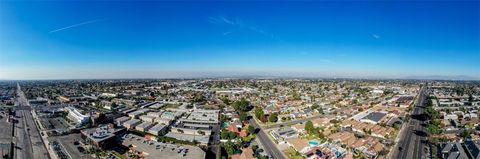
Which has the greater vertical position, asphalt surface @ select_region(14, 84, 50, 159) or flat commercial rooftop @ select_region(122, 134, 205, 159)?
flat commercial rooftop @ select_region(122, 134, 205, 159)

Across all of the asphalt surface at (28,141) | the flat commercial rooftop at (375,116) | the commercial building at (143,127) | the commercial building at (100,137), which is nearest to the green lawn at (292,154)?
the commercial building at (100,137)

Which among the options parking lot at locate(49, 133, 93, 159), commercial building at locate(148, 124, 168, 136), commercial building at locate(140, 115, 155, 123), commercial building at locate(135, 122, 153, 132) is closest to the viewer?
parking lot at locate(49, 133, 93, 159)

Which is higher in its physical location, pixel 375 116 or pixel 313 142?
pixel 375 116

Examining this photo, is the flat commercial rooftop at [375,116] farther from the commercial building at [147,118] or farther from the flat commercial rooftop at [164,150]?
the commercial building at [147,118]

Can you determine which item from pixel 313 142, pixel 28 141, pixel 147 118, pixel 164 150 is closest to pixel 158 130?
pixel 164 150

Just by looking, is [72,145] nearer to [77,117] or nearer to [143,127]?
[143,127]

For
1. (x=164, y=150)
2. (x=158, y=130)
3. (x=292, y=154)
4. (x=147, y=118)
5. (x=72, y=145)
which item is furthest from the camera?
(x=147, y=118)

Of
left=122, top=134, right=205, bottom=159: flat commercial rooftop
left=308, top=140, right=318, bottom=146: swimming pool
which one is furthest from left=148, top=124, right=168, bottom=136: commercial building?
left=308, top=140, right=318, bottom=146: swimming pool

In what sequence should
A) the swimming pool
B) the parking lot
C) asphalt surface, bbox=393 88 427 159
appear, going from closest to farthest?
1. the parking lot
2. asphalt surface, bbox=393 88 427 159
3. the swimming pool

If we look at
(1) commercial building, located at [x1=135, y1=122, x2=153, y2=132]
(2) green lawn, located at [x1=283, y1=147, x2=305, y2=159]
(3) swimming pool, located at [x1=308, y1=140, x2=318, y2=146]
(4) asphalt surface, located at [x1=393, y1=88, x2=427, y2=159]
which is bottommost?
(2) green lawn, located at [x1=283, y1=147, x2=305, y2=159]

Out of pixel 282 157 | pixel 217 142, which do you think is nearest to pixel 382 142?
pixel 282 157

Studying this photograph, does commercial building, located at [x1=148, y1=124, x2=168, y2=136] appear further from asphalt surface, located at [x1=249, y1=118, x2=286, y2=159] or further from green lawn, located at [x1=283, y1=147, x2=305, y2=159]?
green lawn, located at [x1=283, y1=147, x2=305, y2=159]

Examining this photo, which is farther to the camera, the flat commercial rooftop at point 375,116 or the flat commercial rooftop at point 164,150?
the flat commercial rooftop at point 375,116
